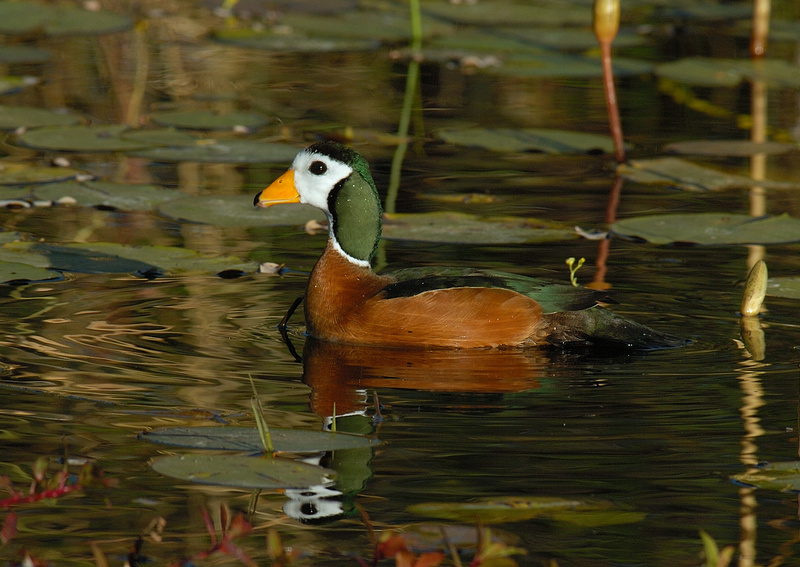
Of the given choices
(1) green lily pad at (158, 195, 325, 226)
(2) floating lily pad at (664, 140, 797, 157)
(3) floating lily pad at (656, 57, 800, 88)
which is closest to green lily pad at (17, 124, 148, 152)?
(1) green lily pad at (158, 195, 325, 226)

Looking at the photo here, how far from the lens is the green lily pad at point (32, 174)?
31.1 feet

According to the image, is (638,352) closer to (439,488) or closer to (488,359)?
(488,359)

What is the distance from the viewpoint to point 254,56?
15.8m

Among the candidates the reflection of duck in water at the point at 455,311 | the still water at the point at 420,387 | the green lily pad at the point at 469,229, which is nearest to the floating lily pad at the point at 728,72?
the still water at the point at 420,387

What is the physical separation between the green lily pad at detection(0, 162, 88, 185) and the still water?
1.11 ft

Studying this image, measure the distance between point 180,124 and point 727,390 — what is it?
6.60 m

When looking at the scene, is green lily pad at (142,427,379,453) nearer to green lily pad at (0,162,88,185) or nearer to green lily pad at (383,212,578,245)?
green lily pad at (383,212,578,245)

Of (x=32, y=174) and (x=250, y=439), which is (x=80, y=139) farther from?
(x=250, y=439)

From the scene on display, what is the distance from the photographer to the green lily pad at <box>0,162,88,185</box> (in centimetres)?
947

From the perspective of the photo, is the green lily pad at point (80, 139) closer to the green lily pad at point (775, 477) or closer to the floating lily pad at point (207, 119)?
the floating lily pad at point (207, 119)

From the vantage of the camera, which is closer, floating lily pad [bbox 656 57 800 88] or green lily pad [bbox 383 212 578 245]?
green lily pad [bbox 383 212 578 245]

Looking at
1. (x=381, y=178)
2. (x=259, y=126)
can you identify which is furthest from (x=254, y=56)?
(x=381, y=178)

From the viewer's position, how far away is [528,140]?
445 inches

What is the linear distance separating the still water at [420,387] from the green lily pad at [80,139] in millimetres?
124
